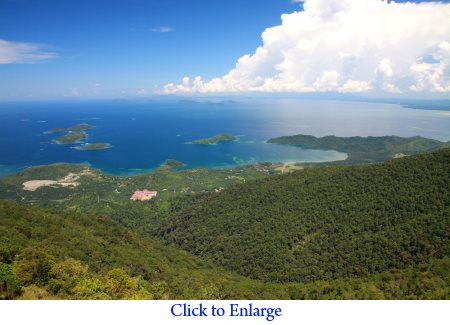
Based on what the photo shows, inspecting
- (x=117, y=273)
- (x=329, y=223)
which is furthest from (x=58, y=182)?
(x=117, y=273)

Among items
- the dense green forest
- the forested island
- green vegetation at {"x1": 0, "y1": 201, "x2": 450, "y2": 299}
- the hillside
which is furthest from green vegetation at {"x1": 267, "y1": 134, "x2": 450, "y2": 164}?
the forested island

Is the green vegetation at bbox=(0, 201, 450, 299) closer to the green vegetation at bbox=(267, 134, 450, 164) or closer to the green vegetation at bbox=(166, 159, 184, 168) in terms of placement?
the green vegetation at bbox=(166, 159, 184, 168)

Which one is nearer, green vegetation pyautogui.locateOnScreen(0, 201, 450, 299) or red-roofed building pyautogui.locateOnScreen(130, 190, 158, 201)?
green vegetation pyautogui.locateOnScreen(0, 201, 450, 299)

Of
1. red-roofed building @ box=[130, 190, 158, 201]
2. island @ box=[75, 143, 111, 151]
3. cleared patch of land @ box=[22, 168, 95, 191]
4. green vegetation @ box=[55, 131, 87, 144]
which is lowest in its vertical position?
red-roofed building @ box=[130, 190, 158, 201]

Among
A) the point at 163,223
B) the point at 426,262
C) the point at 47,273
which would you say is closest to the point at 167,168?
the point at 163,223

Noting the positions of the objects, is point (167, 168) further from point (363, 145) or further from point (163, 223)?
point (363, 145)

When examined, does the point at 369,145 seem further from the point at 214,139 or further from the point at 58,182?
the point at 58,182

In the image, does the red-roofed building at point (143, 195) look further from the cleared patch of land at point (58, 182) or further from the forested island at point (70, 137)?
the forested island at point (70, 137)
